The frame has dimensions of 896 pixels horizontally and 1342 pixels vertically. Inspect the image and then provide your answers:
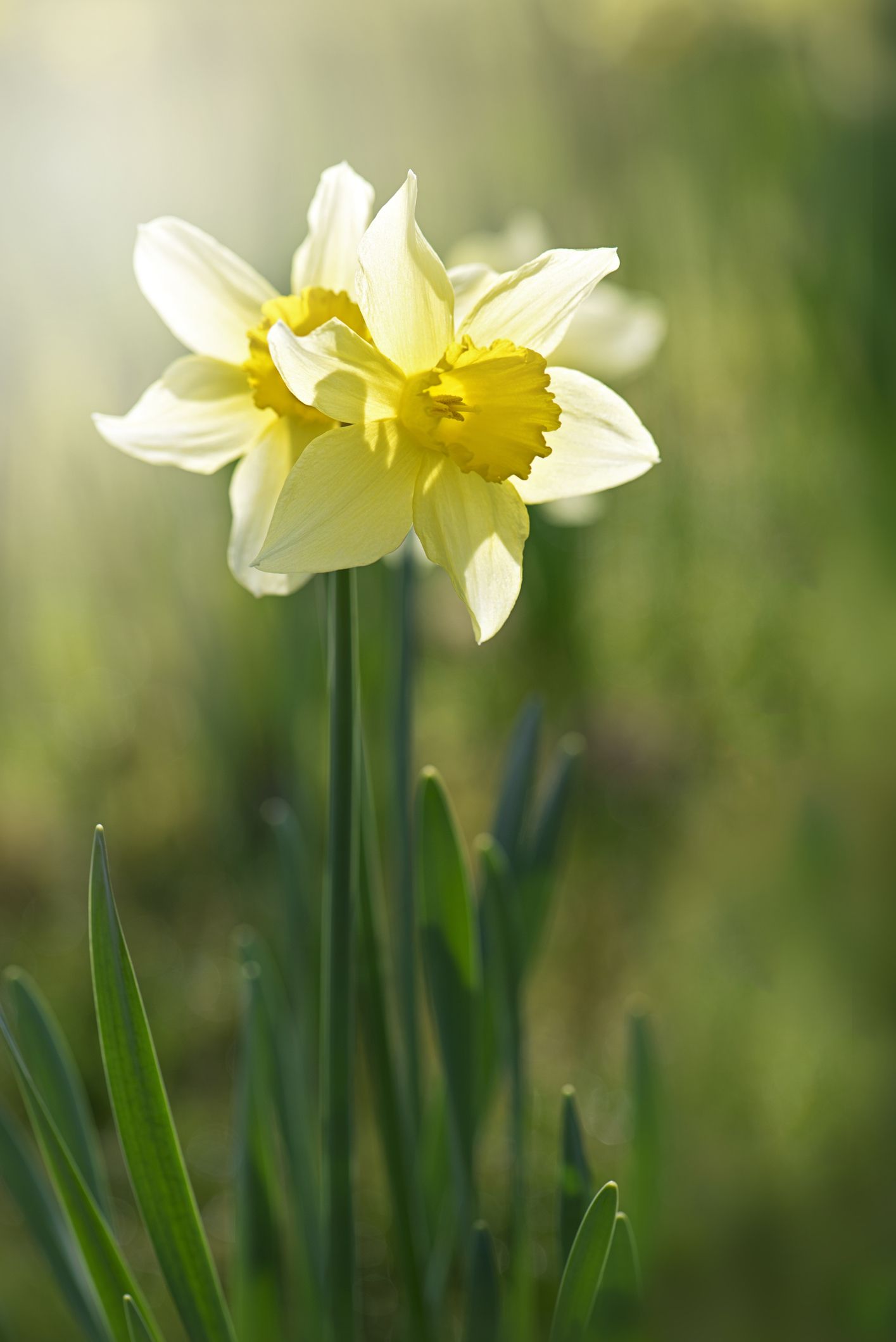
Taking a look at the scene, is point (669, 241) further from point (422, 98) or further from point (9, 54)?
point (9, 54)

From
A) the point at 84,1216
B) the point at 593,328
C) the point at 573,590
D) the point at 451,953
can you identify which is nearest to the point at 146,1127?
the point at 84,1216

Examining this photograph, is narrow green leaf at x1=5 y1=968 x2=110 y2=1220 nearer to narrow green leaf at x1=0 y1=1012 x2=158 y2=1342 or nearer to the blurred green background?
narrow green leaf at x1=0 y1=1012 x2=158 y2=1342

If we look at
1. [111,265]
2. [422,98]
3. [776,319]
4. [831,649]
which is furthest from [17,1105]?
[776,319]

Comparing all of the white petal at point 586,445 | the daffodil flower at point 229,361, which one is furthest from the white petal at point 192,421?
the white petal at point 586,445

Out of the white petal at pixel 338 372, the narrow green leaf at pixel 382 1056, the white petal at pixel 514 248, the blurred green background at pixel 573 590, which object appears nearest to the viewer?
the white petal at pixel 338 372

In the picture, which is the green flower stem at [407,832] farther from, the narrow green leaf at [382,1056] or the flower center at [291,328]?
the flower center at [291,328]

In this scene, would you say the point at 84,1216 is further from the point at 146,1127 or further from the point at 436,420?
Result: the point at 436,420
